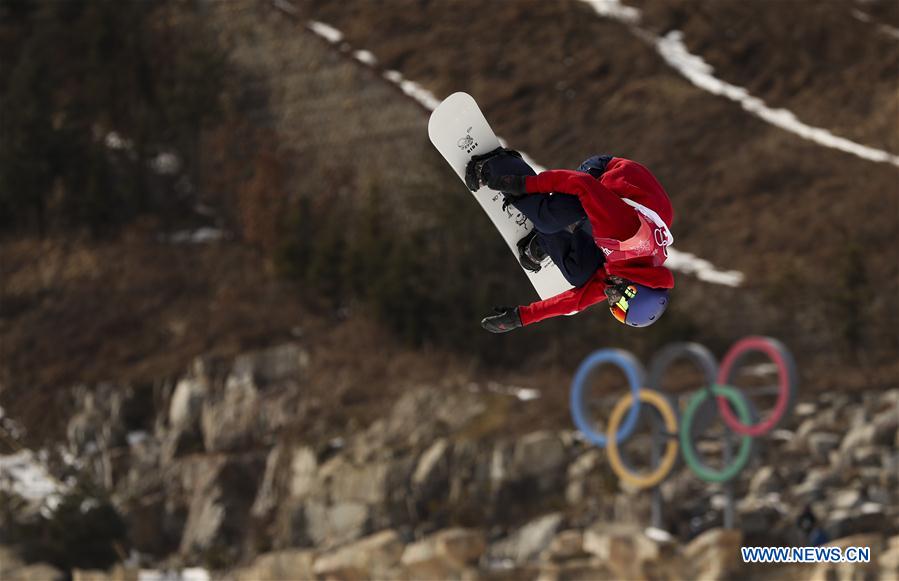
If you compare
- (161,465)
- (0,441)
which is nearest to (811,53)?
(161,465)

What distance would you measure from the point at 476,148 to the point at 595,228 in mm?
985

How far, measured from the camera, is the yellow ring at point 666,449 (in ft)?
69.1

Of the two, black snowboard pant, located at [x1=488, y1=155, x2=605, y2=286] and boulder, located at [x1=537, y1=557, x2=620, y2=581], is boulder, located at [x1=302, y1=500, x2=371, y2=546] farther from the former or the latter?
black snowboard pant, located at [x1=488, y1=155, x2=605, y2=286]

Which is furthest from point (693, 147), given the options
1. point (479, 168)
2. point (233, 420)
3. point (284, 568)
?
point (479, 168)

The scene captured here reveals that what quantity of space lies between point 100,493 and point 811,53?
1000 inches

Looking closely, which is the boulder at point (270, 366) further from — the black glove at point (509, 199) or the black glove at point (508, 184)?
the black glove at point (508, 184)

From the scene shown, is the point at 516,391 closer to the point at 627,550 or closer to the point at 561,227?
the point at 627,550

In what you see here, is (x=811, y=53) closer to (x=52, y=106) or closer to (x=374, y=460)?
(x=374, y=460)

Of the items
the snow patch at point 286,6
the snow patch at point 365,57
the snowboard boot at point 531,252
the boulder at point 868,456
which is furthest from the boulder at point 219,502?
the snowboard boot at point 531,252

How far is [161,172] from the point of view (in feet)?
128

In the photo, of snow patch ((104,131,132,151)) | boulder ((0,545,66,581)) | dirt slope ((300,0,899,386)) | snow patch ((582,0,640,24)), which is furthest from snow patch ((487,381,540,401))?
snow patch ((582,0,640,24))

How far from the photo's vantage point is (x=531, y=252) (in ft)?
22.9

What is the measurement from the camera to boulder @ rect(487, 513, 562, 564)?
2259 centimetres

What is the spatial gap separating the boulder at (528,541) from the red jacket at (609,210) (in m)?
16.4
